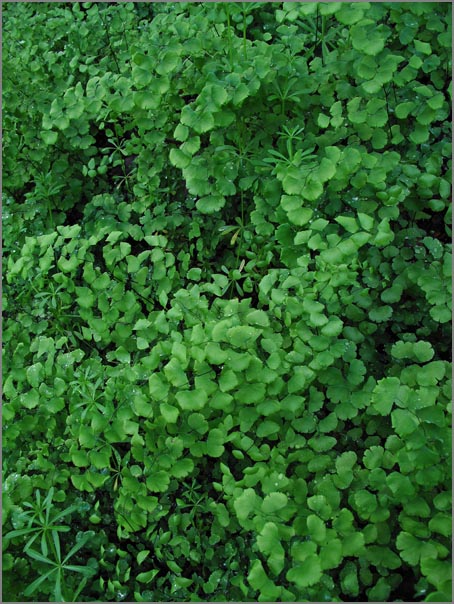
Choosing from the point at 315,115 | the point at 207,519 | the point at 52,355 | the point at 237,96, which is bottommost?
the point at 207,519

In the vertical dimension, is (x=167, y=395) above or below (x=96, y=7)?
below

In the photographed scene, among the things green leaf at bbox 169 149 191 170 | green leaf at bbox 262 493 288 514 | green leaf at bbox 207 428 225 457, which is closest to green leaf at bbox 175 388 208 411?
green leaf at bbox 207 428 225 457

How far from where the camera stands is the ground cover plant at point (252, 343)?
1867mm

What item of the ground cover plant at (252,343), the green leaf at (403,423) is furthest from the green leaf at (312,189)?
the green leaf at (403,423)

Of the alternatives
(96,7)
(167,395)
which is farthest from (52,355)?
(96,7)

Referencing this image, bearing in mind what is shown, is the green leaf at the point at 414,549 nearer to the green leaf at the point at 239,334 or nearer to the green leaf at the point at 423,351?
the green leaf at the point at 423,351

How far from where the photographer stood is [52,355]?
238 centimetres

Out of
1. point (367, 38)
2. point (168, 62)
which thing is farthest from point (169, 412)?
point (367, 38)

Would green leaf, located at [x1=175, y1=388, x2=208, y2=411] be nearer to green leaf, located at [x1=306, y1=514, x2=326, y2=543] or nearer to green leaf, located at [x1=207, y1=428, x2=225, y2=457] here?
green leaf, located at [x1=207, y1=428, x2=225, y2=457]

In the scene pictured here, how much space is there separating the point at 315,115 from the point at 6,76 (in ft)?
6.22

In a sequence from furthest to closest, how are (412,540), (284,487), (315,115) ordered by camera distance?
1. (315,115)
2. (284,487)
3. (412,540)

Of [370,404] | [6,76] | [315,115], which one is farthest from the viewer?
[6,76]

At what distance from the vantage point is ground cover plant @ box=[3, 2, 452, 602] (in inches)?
73.5

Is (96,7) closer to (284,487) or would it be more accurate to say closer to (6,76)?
(6,76)
